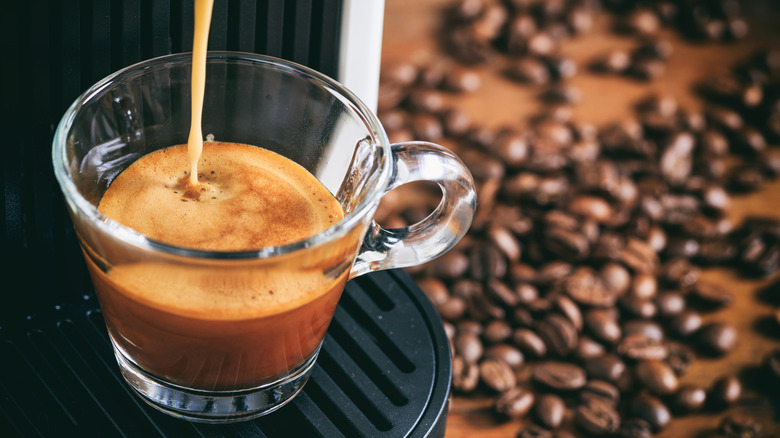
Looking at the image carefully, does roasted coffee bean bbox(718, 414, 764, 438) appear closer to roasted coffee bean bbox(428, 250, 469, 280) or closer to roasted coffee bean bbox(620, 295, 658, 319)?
roasted coffee bean bbox(620, 295, 658, 319)

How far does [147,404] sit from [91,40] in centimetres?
24

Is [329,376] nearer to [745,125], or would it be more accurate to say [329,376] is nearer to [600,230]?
[600,230]

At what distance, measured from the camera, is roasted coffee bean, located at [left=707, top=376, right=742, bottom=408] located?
0.92 m

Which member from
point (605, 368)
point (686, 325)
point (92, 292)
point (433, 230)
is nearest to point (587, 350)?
point (605, 368)

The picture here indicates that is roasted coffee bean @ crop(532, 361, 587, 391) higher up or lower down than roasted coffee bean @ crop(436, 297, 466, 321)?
lower down

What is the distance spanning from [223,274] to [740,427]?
704 mm

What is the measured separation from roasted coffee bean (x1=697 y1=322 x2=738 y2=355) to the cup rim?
0.64m

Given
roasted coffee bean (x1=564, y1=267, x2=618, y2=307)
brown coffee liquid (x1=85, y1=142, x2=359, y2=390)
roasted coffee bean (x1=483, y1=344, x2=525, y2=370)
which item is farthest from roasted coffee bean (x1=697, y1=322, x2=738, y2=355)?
brown coffee liquid (x1=85, y1=142, x2=359, y2=390)

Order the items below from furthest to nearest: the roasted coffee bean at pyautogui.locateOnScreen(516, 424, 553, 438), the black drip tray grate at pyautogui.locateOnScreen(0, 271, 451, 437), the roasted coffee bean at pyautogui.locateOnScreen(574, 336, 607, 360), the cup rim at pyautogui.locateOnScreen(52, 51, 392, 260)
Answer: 1. the roasted coffee bean at pyautogui.locateOnScreen(574, 336, 607, 360)
2. the roasted coffee bean at pyautogui.locateOnScreen(516, 424, 553, 438)
3. the black drip tray grate at pyautogui.locateOnScreen(0, 271, 451, 437)
4. the cup rim at pyautogui.locateOnScreen(52, 51, 392, 260)

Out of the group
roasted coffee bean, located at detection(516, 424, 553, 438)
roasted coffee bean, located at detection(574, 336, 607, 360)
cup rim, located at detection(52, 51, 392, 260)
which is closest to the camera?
cup rim, located at detection(52, 51, 392, 260)

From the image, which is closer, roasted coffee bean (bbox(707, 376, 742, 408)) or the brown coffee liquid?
the brown coffee liquid

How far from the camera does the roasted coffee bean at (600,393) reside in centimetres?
93

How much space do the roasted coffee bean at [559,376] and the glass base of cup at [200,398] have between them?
18.2 inches

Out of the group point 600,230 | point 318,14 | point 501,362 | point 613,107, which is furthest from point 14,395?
point 613,107
